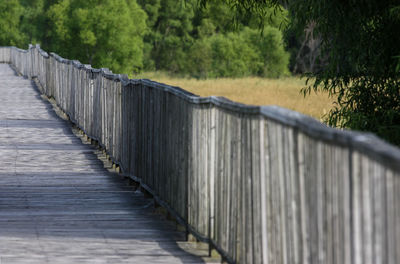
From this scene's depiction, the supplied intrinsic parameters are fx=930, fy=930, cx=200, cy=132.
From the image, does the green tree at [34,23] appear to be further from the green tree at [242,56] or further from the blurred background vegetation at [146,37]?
the green tree at [242,56]

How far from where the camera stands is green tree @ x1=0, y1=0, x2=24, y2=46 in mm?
85269

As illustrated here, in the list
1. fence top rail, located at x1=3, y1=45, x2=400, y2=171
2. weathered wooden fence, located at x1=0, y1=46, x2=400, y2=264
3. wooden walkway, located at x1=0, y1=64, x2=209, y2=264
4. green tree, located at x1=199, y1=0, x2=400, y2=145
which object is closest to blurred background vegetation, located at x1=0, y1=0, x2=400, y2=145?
green tree, located at x1=199, y1=0, x2=400, y2=145

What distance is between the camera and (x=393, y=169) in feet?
12.2

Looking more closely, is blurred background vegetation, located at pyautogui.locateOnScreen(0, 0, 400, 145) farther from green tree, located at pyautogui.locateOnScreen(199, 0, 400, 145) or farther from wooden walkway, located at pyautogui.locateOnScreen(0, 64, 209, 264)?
wooden walkway, located at pyautogui.locateOnScreen(0, 64, 209, 264)

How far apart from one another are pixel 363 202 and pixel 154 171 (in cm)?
617

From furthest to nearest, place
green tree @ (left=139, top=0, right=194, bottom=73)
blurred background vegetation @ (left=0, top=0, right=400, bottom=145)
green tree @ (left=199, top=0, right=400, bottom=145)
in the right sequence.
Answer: green tree @ (left=139, top=0, right=194, bottom=73) → blurred background vegetation @ (left=0, top=0, right=400, bottom=145) → green tree @ (left=199, top=0, right=400, bottom=145)

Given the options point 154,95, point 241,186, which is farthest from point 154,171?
point 241,186

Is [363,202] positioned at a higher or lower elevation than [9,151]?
higher

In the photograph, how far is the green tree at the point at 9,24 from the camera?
85.3 meters

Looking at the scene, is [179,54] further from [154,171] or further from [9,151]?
[154,171]

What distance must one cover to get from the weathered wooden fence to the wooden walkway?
301 mm

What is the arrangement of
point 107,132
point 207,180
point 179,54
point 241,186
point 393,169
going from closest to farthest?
point 393,169
point 241,186
point 207,180
point 107,132
point 179,54

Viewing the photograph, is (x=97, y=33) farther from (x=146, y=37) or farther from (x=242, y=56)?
(x=146, y=37)

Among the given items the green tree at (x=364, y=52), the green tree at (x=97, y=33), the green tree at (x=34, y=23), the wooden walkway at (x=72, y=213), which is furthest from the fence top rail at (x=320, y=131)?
the green tree at (x=34, y=23)
